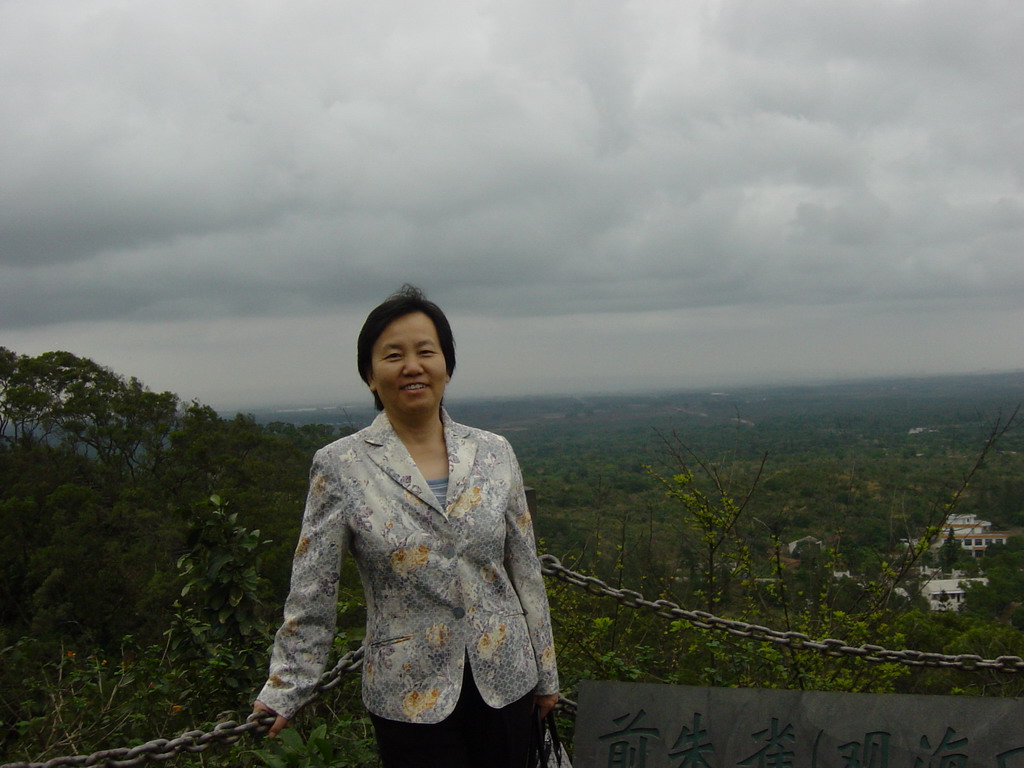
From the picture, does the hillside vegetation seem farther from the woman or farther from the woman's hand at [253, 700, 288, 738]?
the woman

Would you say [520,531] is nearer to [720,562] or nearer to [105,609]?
[720,562]

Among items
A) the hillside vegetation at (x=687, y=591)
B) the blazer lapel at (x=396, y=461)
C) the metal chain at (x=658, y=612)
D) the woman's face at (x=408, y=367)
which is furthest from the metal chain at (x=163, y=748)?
the woman's face at (x=408, y=367)

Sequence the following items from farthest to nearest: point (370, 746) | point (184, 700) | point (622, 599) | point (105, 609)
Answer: point (105, 609) → point (184, 700) → point (370, 746) → point (622, 599)

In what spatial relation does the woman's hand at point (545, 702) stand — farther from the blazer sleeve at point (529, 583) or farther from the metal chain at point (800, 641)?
the metal chain at point (800, 641)

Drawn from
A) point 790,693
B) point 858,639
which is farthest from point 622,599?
point 858,639

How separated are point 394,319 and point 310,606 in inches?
28.6

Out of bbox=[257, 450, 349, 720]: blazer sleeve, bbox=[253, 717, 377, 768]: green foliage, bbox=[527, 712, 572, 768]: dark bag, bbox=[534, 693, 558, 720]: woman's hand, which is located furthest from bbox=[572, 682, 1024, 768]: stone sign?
bbox=[257, 450, 349, 720]: blazer sleeve

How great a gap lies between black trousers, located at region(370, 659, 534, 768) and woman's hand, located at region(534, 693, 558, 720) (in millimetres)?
114

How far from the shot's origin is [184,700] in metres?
3.96

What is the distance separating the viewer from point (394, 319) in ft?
6.44

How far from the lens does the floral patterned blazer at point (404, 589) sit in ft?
5.88

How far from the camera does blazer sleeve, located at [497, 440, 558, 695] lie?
2.00 m

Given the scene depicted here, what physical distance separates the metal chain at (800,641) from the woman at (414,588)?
700mm

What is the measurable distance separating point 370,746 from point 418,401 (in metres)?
1.79
